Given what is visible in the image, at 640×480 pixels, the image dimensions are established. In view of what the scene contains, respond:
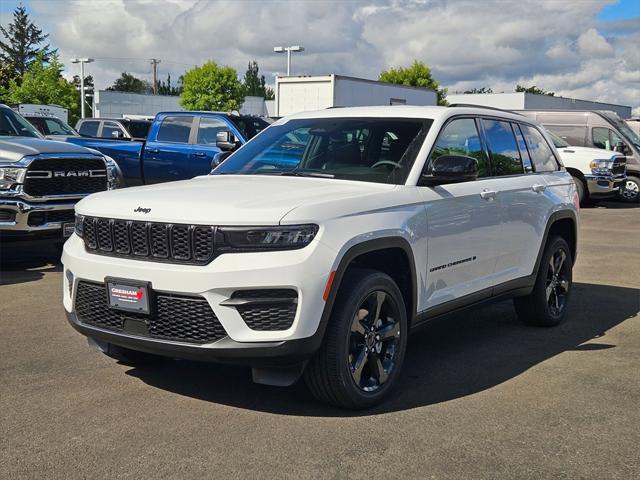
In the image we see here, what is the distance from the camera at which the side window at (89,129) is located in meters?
20.7

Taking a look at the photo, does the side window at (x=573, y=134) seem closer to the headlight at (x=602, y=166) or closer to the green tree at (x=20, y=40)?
the headlight at (x=602, y=166)

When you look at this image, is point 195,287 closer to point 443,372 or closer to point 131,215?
point 131,215

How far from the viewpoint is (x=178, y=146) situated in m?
14.1

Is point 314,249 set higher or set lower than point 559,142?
lower

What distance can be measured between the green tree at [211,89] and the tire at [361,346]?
215 feet

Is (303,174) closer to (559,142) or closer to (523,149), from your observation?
(523,149)

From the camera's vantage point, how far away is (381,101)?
91.4 feet

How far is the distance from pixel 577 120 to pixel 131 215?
18.9 metres

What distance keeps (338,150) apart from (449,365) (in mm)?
1697

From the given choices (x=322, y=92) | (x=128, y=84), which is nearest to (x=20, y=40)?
(x=128, y=84)

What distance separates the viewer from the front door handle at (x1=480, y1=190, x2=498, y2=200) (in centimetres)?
549

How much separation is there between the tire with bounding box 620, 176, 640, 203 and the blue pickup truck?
38.1 ft

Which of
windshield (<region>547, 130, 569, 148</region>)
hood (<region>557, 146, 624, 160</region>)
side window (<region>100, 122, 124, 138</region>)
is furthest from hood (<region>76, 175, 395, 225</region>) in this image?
windshield (<region>547, 130, 569, 148</region>)

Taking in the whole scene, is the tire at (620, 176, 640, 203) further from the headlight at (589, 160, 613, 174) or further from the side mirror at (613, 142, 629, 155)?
the headlight at (589, 160, 613, 174)
